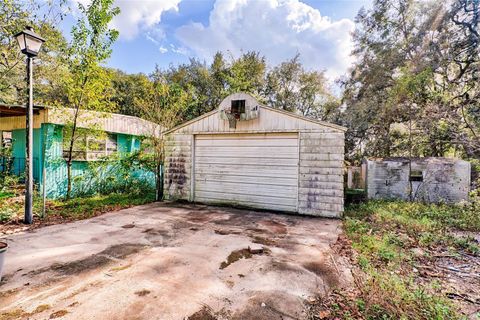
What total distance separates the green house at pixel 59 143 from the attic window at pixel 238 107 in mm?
2976

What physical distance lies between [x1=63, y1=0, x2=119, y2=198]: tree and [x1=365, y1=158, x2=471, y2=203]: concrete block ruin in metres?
9.15

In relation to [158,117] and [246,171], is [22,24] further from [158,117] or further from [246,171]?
[246,171]

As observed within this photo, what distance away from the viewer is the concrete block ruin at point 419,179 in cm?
714

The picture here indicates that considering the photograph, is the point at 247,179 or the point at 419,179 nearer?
the point at 247,179

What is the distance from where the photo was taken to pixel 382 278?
2.64 m

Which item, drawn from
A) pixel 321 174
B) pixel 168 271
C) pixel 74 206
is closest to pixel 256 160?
pixel 321 174

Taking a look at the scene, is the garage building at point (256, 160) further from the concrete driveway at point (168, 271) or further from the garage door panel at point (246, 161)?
the concrete driveway at point (168, 271)

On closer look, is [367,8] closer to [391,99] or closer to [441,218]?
[391,99]

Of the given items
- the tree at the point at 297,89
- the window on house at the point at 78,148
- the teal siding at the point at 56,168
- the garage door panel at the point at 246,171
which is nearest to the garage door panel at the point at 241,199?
the garage door panel at the point at 246,171

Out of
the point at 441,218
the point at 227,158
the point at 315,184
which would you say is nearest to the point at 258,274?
the point at 315,184

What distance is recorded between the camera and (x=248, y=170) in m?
6.49

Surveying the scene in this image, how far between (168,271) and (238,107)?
4.58 metres

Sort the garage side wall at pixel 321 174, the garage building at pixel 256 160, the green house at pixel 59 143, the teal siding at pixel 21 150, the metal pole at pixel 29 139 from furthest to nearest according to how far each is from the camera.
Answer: the teal siding at pixel 21 150, the green house at pixel 59 143, the garage building at pixel 256 160, the garage side wall at pixel 321 174, the metal pole at pixel 29 139

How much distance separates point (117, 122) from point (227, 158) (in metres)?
5.01
